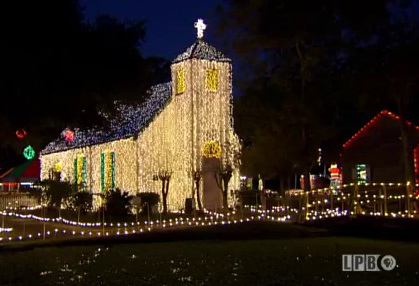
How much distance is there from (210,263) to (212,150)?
15.6 m

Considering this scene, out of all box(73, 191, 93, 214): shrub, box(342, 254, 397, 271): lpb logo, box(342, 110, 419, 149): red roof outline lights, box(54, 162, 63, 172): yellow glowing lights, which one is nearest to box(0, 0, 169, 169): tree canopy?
box(342, 254, 397, 271): lpb logo

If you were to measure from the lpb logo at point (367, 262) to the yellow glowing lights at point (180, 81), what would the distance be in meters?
16.0

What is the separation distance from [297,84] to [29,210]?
14.1 m

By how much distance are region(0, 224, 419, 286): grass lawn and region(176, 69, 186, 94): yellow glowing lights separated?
11.7 metres

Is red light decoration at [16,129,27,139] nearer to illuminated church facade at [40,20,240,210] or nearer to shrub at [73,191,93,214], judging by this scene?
illuminated church facade at [40,20,240,210]

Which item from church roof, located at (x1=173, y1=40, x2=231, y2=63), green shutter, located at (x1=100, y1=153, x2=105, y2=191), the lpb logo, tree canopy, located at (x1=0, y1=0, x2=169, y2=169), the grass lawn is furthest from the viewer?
green shutter, located at (x1=100, y1=153, x2=105, y2=191)

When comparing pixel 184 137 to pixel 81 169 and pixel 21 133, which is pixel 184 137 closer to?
pixel 81 169

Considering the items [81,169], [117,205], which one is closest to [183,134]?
[117,205]

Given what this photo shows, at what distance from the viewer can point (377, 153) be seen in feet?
117

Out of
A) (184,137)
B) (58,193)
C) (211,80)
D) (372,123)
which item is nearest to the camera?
(184,137)

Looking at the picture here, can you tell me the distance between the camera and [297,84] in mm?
31969

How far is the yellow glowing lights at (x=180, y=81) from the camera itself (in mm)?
27758

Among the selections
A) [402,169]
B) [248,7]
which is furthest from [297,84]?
[402,169]

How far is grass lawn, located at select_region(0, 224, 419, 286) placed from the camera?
34.8ft
